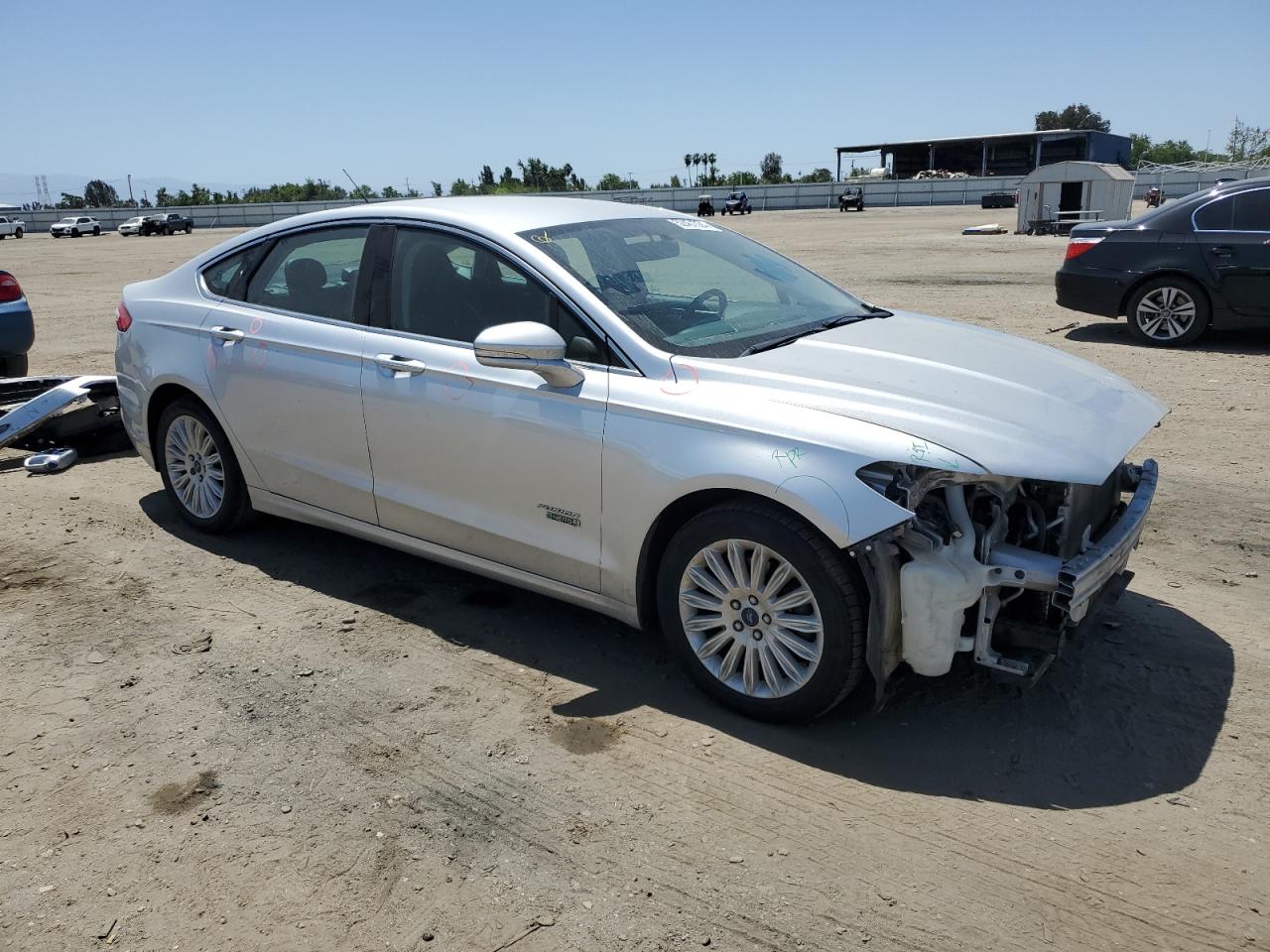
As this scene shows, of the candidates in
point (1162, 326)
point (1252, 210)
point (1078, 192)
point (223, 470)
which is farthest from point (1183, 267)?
point (1078, 192)

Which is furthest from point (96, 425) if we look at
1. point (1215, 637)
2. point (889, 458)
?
point (1215, 637)

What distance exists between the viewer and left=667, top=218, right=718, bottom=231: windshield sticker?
487cm

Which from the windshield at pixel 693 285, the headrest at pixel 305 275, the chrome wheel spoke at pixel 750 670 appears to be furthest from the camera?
the headrest at pixel 305 275

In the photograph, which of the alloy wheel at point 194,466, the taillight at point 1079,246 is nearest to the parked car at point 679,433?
the alloy wheel at point 194,466

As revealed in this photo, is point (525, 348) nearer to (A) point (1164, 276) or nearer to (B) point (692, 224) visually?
(B) point (692, 224)

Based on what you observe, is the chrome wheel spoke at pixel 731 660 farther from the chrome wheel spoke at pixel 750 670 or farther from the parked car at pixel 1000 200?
the parked car at pixel 1000 200

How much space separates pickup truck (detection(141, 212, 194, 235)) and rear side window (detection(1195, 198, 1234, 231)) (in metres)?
60.9

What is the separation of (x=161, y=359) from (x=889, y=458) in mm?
3959

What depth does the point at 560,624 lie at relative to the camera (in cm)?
452

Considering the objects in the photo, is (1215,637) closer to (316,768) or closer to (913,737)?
(913,737)

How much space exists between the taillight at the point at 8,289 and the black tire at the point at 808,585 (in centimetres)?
745

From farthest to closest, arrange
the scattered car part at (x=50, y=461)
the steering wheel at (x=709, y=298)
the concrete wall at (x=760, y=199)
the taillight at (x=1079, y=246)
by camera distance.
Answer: the concrete wall at (x=760, y=199)
the taillight at (x=1079, y=246)
the scattered car part at (x=50, y=461)
the steering wheel at (x=709, y=298)

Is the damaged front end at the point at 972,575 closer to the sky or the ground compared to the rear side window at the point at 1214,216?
closer to the ground

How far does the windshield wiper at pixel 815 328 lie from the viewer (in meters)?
3.93
